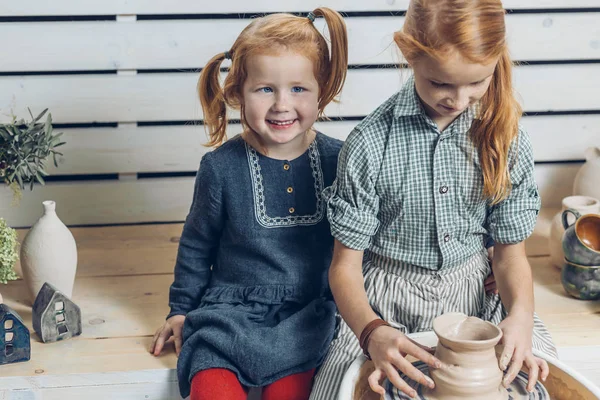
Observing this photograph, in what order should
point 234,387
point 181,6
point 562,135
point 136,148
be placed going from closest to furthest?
point 234,387 < point 181,6 < point 136,148 < point 562,135

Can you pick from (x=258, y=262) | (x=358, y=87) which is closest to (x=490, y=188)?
(x=258, y=262)

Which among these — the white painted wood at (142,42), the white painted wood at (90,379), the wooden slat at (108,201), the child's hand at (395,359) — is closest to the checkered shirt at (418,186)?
the child's hand at (395,359)

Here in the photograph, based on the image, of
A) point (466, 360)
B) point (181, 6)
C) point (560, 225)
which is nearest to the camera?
point (466, 360)

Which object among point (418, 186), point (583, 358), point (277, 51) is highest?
point (277, 51)

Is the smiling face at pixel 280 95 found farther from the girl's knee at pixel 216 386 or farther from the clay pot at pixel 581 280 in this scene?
the clay pot at pixel 581 280

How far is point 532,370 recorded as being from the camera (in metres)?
1.22

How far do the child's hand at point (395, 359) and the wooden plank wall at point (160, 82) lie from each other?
95cm

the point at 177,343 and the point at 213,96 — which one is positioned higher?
the point at 213,96

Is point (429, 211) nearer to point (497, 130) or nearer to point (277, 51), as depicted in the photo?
point (497, 130)

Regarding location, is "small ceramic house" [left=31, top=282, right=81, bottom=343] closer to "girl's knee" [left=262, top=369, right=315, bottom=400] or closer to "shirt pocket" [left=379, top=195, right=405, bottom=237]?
"girl's knee" [left=262, top=369, right=315, bottom=400]

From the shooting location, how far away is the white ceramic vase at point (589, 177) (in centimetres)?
212

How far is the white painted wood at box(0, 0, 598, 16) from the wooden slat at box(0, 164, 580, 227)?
0.48 meters

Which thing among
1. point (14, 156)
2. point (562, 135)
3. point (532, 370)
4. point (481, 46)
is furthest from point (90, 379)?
point (562, 135)

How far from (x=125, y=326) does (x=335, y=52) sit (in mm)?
735
